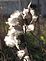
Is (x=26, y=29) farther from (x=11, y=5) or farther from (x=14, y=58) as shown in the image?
(x=11, y=5)

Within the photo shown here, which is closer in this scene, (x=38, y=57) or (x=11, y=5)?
(x=38, y=57)

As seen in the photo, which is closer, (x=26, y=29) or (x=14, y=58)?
(x=26, y=29)

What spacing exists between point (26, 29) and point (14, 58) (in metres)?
0.49

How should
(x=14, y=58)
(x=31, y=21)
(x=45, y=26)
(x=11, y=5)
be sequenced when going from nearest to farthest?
1. (x=31, y=21)
2. (x=14, y=58)
3. (x=45, y=26)
4. (x=11, y=5)

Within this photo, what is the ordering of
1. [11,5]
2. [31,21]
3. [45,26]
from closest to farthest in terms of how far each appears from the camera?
[31,21], [45,26], [11,5]

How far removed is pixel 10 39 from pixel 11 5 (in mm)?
3095

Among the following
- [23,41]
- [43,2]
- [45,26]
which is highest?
[43,2]

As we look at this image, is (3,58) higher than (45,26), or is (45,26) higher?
(45,26)

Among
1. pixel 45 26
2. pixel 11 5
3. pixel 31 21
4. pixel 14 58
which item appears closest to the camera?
pixel 31 21

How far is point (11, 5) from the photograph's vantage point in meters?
4.40

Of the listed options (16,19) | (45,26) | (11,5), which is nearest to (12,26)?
(16,19)

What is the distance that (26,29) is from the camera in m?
1.32

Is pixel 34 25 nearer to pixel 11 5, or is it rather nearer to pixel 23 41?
pixel 23 41

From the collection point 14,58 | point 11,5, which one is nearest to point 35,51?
point 14,58
